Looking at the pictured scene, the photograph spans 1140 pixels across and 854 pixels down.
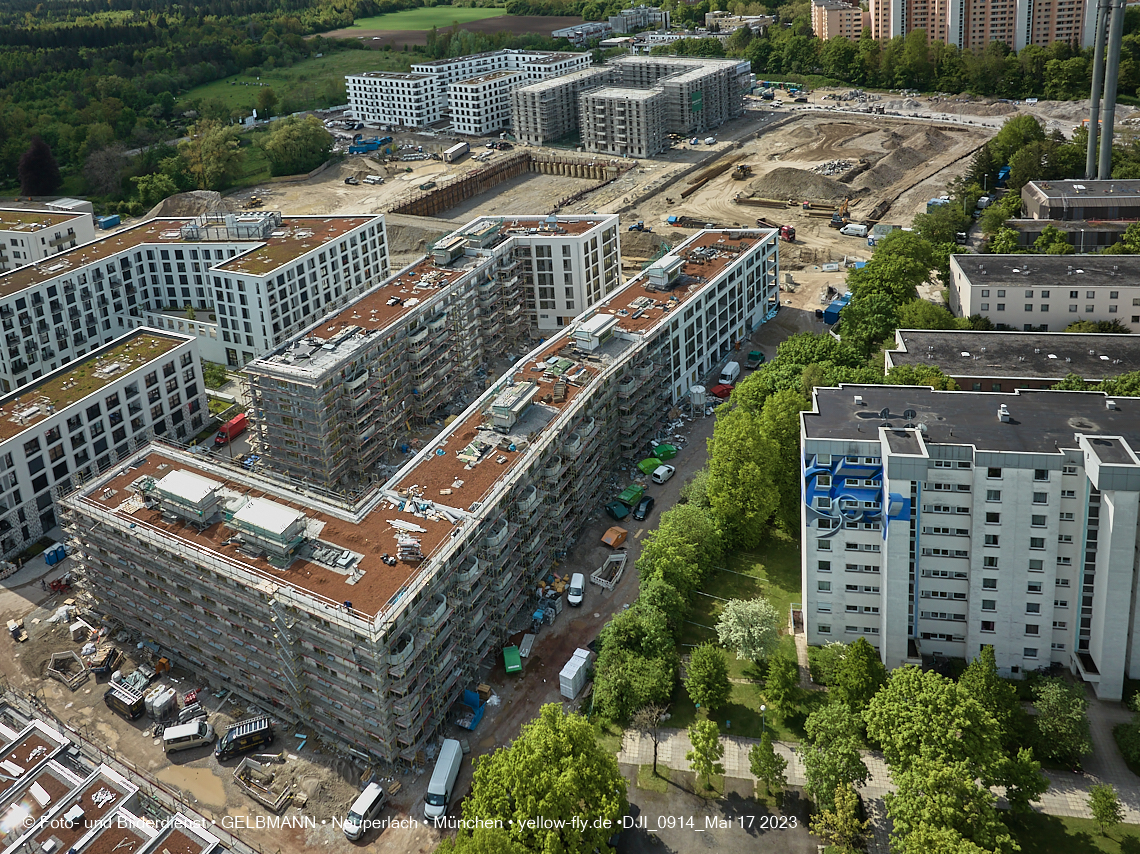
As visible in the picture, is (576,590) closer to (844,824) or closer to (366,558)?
(366,558)

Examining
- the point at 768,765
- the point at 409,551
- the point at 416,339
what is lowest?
the point at 768,765

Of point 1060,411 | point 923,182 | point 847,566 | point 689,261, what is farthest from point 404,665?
point 923,182

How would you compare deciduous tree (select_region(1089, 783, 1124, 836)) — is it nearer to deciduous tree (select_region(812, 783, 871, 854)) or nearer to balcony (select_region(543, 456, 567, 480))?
deciduous tree (select_region(812, 783, 871, 854))

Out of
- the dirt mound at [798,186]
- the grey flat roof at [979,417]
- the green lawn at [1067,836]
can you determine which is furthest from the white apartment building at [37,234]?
the green lawn at [1067,836]

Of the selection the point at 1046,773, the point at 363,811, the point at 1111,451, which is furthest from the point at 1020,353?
the point at 363,811

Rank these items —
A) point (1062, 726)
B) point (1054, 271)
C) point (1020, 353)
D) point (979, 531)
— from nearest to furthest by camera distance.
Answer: point (1062, 726), point (979, 531), point (1020, 353), point (1054, 271)

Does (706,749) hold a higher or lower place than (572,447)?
lower

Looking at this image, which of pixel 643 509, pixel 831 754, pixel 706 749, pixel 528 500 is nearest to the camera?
pixel 831 754

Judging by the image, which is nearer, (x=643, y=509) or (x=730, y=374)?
(x=643, y=509)

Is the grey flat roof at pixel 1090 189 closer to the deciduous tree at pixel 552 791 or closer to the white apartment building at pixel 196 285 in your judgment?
the white apartment building at pixel 196 285
